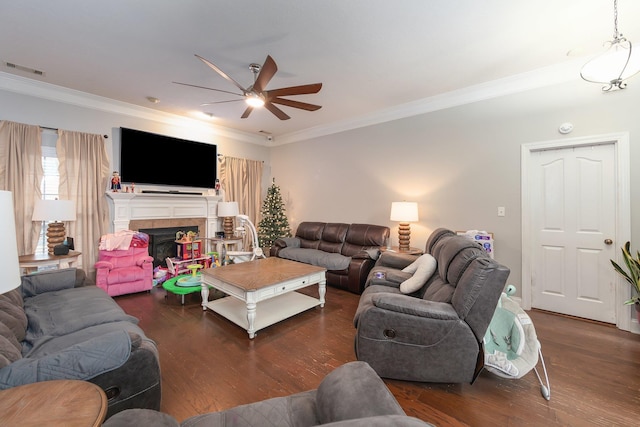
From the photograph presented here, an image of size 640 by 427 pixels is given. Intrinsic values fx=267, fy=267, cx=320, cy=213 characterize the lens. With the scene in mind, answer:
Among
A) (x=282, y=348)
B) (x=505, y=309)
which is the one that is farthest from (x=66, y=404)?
(x=505, y=309)

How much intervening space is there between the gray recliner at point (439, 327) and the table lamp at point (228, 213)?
3756 mm

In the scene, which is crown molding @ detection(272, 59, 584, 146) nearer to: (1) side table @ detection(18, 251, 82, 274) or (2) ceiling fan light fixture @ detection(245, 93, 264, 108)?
(2) ceiling fan light fixture @ detection(245, 93, 264, 108)

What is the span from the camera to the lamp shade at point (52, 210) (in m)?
3.25

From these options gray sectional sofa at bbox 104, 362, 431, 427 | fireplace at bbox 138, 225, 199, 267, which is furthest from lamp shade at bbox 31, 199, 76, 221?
gray sectional sofa at bbox 104, 362, 431, 427

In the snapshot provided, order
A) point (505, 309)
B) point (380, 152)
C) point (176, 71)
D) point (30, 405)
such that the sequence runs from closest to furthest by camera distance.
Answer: point (30, 405), point (505, 309), point (176, 71), point (380, 152)

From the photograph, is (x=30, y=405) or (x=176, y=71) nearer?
(x=30, y=405)

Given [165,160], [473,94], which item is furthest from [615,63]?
[165,160]

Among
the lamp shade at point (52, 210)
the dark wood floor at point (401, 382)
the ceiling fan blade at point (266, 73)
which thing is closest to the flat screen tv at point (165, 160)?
the lamp shade at point (52, 210)

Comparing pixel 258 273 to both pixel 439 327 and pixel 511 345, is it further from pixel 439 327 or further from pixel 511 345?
pixel 511 345

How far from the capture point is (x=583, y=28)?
7.98 feet

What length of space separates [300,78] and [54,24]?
7.73 ft

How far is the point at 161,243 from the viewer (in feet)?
15.7

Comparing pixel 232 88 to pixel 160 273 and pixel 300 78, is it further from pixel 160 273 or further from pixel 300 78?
pixel 160 273

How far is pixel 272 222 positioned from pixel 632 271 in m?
5.20
